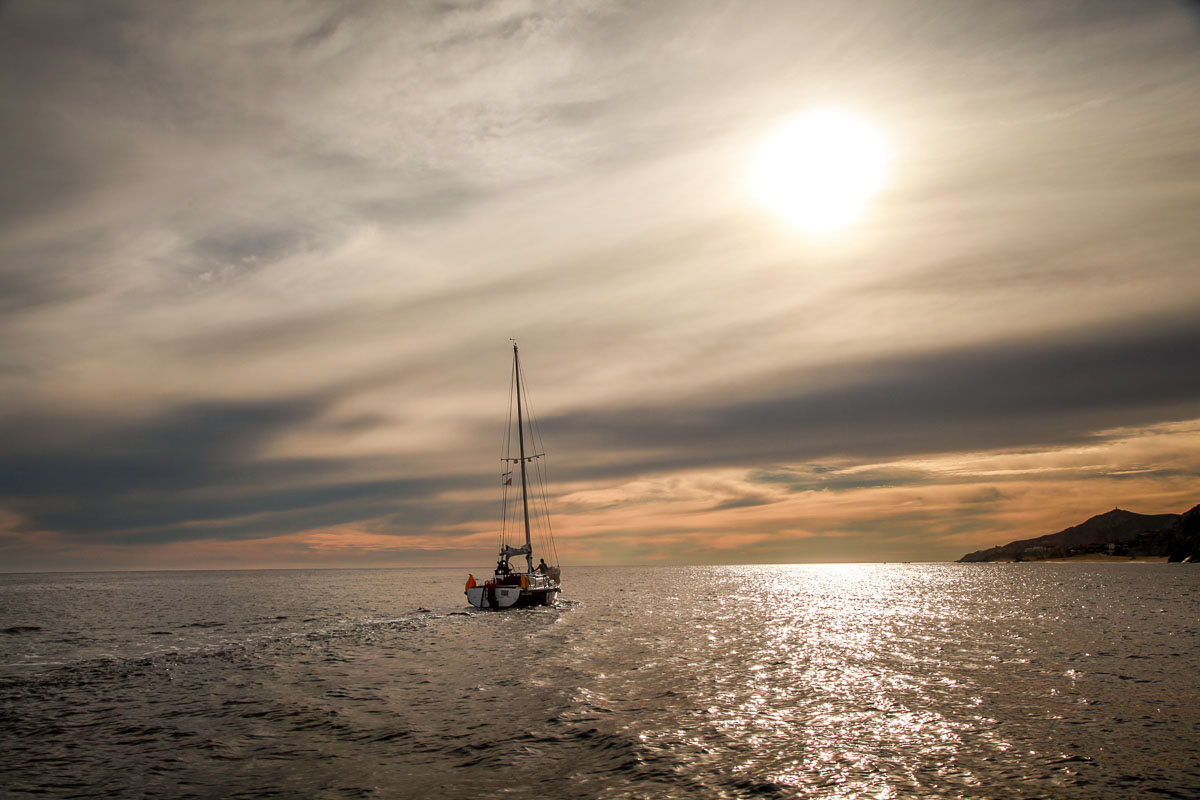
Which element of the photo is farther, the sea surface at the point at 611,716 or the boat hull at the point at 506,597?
the boat hull at the point at 506,597

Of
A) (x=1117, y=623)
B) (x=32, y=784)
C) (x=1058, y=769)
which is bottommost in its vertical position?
(x=1117, y=623)

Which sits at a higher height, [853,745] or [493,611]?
[853,745]

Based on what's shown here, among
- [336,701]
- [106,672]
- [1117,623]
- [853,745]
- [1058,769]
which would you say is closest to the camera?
[1058,769]

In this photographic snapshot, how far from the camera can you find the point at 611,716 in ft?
84.6

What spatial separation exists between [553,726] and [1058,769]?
1505 cm

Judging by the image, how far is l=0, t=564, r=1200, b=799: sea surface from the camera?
18.3 meters

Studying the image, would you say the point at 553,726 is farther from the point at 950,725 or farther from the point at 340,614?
the point at 340,614

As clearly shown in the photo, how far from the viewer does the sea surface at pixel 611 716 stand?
18.3 meters

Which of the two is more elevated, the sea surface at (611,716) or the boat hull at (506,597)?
the sea surface at (611,716)

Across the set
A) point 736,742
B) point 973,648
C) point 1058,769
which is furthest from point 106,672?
point 973,648

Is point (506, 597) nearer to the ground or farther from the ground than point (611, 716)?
nearer to the ground

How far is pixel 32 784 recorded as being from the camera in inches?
745

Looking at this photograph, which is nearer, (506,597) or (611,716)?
(611,716)

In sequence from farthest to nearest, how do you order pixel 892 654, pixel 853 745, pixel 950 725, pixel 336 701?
pixel 892 654, pixel 336 701, pixel 950 725, pixel 853 745
